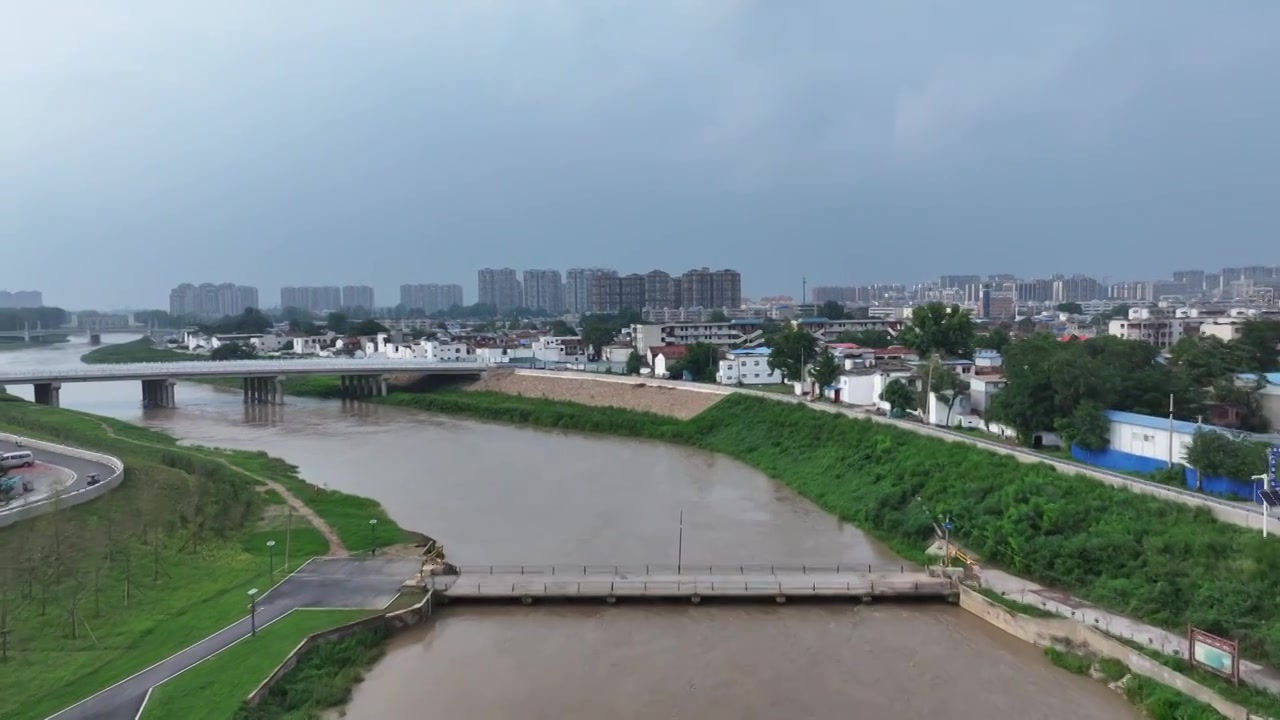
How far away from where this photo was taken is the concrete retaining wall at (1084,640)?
817cm

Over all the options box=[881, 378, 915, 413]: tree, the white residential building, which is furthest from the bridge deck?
the white residential building

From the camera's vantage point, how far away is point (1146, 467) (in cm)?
1499

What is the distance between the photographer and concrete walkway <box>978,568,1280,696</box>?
8438 mm

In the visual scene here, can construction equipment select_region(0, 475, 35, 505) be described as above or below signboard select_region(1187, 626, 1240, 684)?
above

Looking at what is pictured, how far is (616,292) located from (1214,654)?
96955 millimetres

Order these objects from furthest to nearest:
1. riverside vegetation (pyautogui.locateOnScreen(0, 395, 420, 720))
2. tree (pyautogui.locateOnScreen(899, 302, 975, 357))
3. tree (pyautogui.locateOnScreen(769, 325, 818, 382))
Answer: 1. tree (pyautogui.locateOnScreen(899, 302, 975, 357))
2. tree (pyautogui.locateOnScreen(769, 325, 818, 382))
3. riverside vegetation (pyautogui.locateOnScreen(0, 395, 420, 720))

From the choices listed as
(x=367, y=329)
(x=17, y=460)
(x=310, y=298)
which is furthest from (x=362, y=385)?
(x=310, y=298)

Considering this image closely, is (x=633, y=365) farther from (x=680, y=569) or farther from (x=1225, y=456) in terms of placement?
(x=1225, y=456)

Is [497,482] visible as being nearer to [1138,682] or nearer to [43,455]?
[43,455]

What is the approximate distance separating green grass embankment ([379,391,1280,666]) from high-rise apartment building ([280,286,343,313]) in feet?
586

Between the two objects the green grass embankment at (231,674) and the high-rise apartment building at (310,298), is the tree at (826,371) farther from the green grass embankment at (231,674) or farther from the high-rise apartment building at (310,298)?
the high-rise apartment building at (310,298)

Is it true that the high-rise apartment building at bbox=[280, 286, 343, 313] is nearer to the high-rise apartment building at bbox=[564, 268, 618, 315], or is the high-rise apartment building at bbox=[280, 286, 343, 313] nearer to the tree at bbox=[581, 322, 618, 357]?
the high-rise apartment building at bbox=[564, 268, 618, 315]

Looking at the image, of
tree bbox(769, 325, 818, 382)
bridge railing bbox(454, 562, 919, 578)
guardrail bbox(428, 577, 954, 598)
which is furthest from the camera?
tree bbox(769, 325, 818, 382)

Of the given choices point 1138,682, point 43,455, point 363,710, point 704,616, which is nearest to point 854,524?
point 704,616
